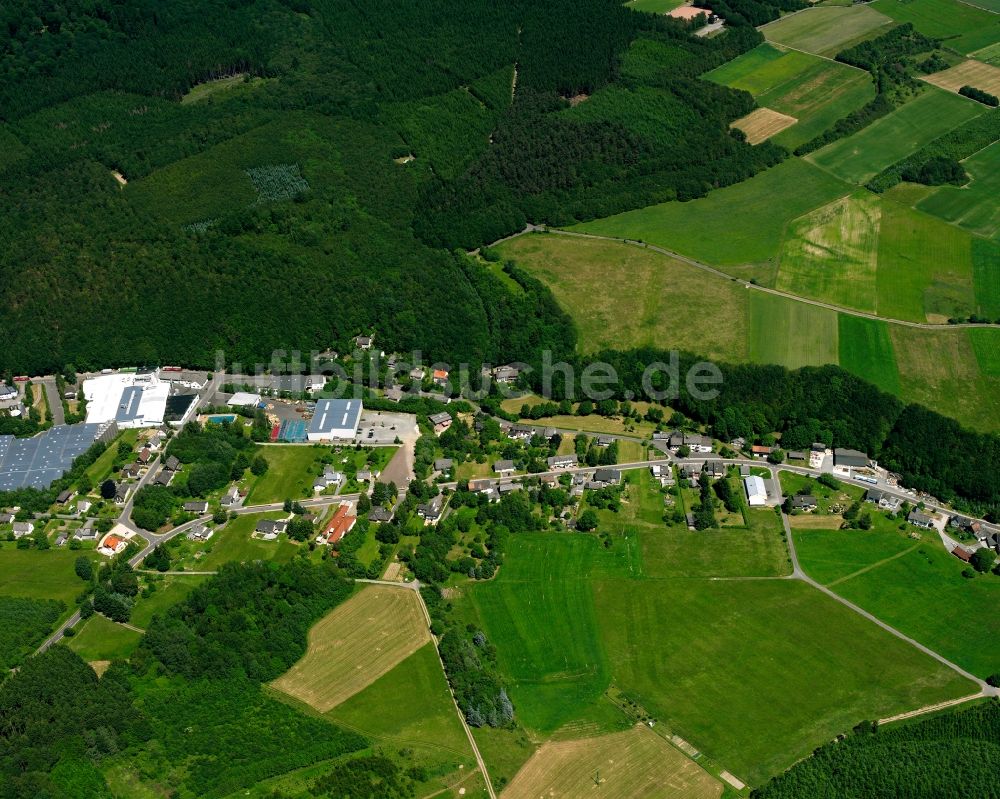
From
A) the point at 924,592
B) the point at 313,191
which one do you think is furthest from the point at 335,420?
the point at 924,592

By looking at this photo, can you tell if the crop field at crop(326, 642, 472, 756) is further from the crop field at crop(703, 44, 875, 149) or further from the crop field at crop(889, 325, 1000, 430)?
the crop field at crop(703, 44, 875, 149)

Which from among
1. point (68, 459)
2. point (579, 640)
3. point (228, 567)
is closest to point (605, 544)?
point (579, 640)

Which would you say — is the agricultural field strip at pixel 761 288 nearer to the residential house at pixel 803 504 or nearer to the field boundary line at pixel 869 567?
the residential house at pixel 803 504

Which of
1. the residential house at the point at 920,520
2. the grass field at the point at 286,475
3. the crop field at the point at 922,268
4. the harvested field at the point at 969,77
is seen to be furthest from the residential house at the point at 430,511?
the harvested field at the point at 969,77

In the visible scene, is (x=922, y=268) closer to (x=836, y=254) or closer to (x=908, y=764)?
(x=836, y=254)

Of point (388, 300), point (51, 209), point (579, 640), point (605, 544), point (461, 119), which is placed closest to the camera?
point (579, 640)

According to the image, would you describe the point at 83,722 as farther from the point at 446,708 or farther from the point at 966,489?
the point at 966,489

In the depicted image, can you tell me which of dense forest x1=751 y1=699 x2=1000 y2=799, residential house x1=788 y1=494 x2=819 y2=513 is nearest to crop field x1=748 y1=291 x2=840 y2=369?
residential house x1=788 y1=494 x2=819 y2=513
